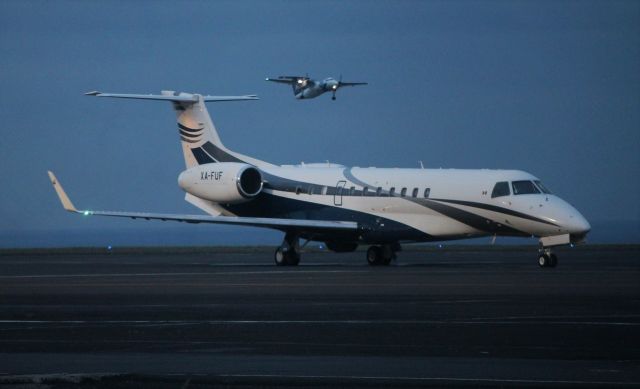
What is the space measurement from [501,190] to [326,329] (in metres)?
22.8

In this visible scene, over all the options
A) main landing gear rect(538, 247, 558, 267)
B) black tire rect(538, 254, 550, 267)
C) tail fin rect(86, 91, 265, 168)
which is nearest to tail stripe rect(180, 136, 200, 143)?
tail fin rect(86, 91, 265, 168)

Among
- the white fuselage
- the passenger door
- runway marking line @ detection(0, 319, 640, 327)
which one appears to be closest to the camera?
runway marking line @ detection(0, 319, 640, 327)

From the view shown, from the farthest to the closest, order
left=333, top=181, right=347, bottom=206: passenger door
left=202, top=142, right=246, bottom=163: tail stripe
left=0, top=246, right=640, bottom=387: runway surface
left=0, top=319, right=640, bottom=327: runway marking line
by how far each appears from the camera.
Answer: left=202, top=142, right=246, bottom=163: tail stripe, left=333, top=181, right=347, bottom=206: passenger door, left=0, top=319, right=640, bottom=327: runway marking line, left=0, top=246, right=640, bottom=387: runway surface

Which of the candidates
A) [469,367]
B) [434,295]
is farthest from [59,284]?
[469,367]

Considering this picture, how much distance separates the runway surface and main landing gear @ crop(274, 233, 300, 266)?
9.01 meters

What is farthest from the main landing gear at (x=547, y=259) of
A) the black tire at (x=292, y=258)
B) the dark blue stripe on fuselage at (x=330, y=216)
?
the black tire at (x=292, y=258)

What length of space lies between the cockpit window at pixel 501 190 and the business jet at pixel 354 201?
3 centimetres

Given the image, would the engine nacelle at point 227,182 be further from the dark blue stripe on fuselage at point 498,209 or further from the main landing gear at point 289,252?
the dark blue stripe on fuselage at point 498,209

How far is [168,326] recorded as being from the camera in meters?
19.7

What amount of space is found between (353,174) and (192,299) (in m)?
20.4

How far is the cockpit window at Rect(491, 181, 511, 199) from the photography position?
40781mm

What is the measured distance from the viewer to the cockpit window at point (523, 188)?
134ft

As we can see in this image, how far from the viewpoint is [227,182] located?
46.0 metres

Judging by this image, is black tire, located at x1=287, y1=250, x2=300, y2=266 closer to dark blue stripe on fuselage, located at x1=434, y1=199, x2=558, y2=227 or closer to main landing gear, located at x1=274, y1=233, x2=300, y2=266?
main landing gear, located at x1=274, y1=233, x2=300, y2=266
